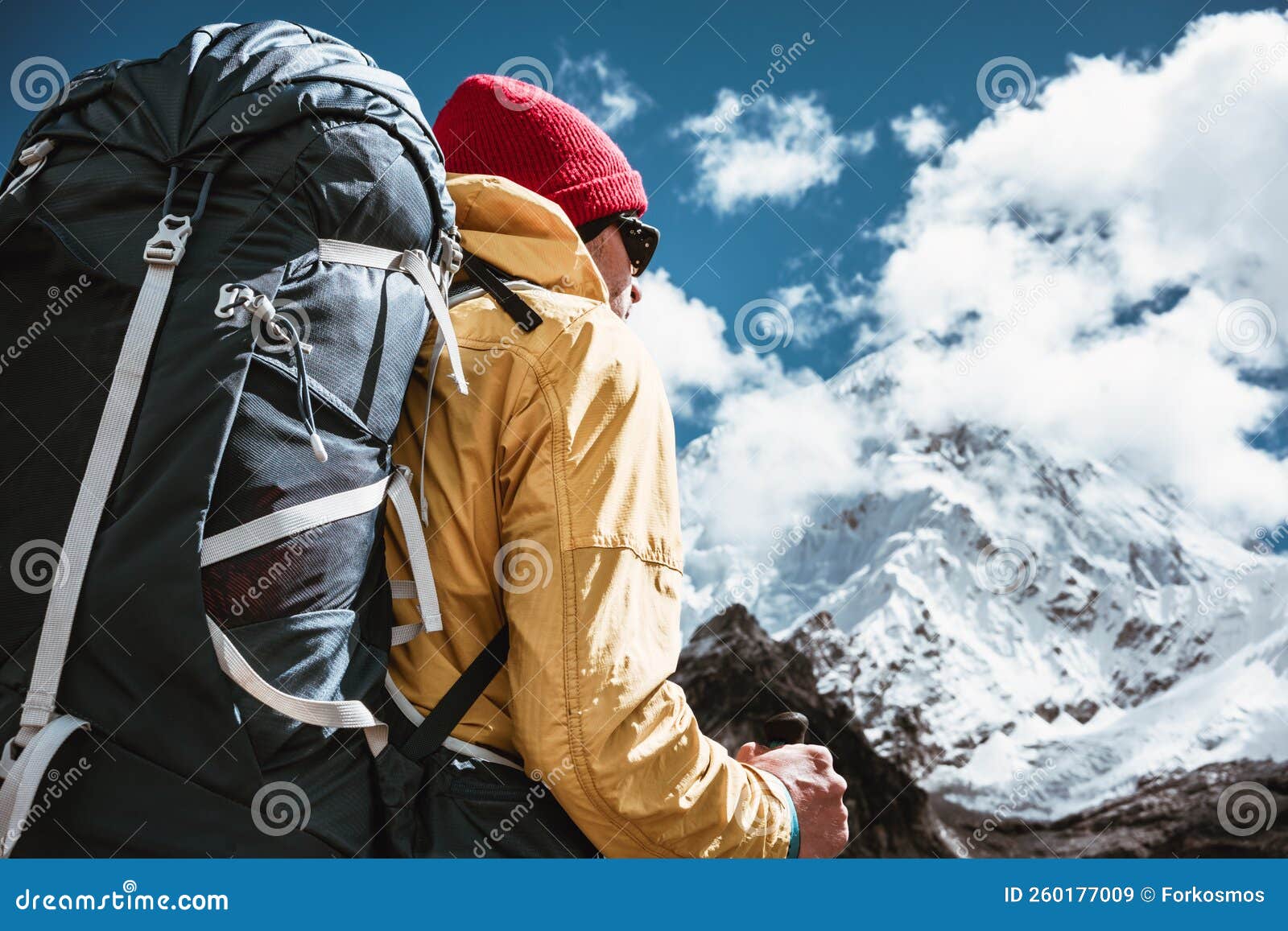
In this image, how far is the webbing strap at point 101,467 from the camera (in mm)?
1420

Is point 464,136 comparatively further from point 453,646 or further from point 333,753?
point 333,753

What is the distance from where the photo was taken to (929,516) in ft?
331

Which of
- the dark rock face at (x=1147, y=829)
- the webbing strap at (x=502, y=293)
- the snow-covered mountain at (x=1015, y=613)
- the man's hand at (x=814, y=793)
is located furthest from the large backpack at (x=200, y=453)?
the snow-covered mountain at (x=1015, y=613)

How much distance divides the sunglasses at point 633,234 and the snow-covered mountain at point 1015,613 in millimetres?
27105

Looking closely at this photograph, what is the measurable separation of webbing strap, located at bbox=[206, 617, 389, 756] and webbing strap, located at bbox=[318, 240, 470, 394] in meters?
0.56

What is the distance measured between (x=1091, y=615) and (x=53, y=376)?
100 meters

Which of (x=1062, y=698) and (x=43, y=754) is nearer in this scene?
(x=43, y=754)

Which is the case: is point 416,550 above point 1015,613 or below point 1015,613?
below

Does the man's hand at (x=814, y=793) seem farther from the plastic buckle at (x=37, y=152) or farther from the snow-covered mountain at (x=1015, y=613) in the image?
the snow-covered mountain at (x=1015, y=613)

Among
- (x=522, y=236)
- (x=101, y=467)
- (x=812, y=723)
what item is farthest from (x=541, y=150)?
(x=812, y=723)

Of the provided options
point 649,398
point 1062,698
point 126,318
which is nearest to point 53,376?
point 126,318

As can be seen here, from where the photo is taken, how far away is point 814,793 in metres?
2.02

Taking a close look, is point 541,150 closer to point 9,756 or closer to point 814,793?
point 814,793

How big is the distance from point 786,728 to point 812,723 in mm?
17118
